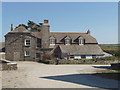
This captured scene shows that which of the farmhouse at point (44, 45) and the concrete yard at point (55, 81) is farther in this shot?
the farmhouse at point (44, 45)

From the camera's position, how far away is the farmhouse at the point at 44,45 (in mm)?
38844

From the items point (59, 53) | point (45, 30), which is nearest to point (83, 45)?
point (59, 53)

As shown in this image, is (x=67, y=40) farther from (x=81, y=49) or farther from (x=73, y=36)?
(x=81, y=49)

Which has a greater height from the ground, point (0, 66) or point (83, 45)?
point (83, 45)

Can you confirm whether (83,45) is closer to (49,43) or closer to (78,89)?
(49,43)

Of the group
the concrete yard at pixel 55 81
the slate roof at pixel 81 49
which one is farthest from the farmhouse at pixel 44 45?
the concrete yard at pixel 55 81

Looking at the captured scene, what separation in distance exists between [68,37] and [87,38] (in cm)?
542

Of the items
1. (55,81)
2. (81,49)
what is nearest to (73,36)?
(81,49)

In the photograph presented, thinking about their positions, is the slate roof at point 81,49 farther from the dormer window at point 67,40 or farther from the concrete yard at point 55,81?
the concrete yard at point 55,81

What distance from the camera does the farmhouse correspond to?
38844 mm

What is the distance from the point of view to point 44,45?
4112cm

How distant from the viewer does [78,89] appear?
11922mm

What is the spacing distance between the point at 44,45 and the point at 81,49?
900cm

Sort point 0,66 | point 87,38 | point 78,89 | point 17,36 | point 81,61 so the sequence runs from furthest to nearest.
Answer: point 87,38 → point 17,36 → point 81,61 → point 0,66 → point 78,89
